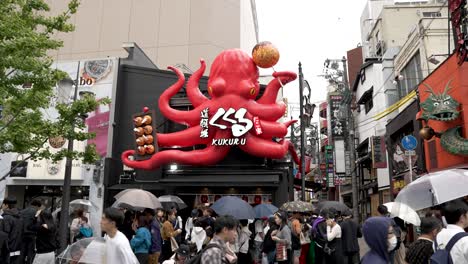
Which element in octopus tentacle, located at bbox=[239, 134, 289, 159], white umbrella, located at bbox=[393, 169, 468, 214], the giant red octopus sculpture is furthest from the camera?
the giant red octopus sculpture

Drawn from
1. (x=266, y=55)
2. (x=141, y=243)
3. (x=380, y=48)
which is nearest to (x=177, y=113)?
(x=266, y=55)

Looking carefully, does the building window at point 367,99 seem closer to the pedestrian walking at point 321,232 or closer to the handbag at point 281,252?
the pedestrian walking at point 321,232

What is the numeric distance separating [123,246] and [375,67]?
3036 cm

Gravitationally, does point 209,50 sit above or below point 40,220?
above

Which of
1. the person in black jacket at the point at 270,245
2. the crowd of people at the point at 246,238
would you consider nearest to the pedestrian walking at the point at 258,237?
the crowd of people at the point at 246,238

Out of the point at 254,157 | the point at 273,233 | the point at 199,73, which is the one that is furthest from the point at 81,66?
the point at 273,233

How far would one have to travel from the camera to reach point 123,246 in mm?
4992

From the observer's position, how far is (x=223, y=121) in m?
18.2

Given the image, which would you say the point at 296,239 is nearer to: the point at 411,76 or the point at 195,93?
the point at 195,93

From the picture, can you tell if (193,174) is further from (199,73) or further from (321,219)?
(321,219)

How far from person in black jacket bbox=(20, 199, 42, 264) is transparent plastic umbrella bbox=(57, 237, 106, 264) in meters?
4.88

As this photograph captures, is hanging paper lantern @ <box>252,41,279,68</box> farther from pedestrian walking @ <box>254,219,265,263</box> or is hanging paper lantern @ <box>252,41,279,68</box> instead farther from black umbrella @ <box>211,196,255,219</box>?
black umbrella @ <box>211,196,255,219</box>

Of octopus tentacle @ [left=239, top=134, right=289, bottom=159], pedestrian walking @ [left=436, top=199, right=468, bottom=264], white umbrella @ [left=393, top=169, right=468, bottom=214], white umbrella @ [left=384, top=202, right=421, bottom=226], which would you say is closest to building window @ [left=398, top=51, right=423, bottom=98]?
octopus tentacle @ [left=239, top=134, right=289, bottom=159]

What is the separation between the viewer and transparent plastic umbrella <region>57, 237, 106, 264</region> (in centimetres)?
442
